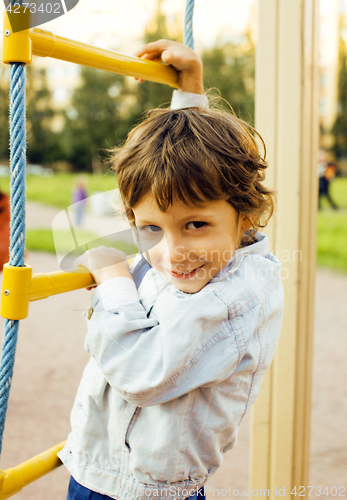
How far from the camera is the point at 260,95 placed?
1.19 m

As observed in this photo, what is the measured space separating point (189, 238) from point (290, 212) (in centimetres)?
56

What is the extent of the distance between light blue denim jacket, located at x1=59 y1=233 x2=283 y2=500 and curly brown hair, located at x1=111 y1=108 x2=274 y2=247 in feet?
0.40

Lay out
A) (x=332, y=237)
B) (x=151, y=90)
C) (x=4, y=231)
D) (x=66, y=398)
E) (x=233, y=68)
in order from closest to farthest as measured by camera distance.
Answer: (x=4, y=231), (x=66, y=398), (x=332, y=237), (x=233, y=68), (x=151, y=90)

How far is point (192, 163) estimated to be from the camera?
72 cm

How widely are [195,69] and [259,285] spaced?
0.54 m

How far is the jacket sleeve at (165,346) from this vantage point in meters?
0.65

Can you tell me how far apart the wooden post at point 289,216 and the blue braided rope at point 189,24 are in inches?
11.2

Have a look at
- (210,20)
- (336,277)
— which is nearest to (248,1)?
(210,20)

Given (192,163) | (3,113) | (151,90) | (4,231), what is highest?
(151,90)

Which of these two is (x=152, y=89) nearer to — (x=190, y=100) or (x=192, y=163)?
(x=190, y=100)

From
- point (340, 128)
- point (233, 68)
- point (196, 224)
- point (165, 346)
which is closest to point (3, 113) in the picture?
point (233, 68)

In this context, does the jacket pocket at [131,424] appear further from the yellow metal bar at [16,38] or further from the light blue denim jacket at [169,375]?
the yellow metal bar at [16,38]

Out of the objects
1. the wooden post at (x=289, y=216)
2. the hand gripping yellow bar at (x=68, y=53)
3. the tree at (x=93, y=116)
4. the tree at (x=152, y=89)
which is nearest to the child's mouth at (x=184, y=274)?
the hand gripping yellow bar at (x=68, y=53)

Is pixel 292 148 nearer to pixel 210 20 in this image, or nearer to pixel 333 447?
pixel 333 447
